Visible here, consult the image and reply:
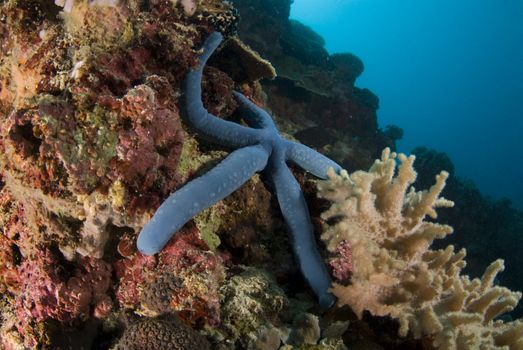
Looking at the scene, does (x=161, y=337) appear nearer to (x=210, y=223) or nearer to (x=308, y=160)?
(x=210, y=223)

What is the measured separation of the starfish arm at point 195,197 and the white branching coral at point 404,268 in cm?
81

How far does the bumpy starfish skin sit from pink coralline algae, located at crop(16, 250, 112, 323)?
1.89 ft

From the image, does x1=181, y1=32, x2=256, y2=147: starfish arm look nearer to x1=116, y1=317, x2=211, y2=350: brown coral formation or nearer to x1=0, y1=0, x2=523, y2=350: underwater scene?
x1=0, y1=0, x2=523, y2=350: underwater scene

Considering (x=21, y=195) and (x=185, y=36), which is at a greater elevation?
(x=185, y=36)

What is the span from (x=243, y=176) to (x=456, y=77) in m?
130

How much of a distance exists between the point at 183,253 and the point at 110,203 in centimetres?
68

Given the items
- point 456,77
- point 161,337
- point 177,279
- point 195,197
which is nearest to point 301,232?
point 195,197

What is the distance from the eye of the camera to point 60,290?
2.76 metres

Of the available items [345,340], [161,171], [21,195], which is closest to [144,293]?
[161,171]

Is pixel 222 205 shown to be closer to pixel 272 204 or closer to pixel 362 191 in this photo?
pixel 272 204

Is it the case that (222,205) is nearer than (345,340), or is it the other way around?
(345,340)

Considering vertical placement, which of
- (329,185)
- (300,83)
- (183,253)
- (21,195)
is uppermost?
(300,83)

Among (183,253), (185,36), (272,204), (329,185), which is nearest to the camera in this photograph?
(183,253)

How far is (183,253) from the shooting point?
288cm
